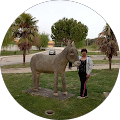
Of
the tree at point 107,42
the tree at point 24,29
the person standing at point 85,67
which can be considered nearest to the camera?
the person standing at point 85,67

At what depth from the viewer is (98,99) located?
4.88 metres

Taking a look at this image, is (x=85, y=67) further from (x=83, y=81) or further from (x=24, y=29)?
(x=24, y=29)

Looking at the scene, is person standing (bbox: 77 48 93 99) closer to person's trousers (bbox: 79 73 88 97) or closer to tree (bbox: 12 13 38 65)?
person's trousers (bbox: 79 73 88 97)

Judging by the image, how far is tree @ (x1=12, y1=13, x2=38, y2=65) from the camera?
12.7 meters

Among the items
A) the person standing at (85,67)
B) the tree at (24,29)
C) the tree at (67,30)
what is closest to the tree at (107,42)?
the person standing at (85,67)

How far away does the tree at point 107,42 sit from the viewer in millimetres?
9734

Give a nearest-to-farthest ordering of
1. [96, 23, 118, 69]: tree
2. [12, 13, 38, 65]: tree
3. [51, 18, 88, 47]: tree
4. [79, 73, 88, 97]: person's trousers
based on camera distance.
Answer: [79, 73, 88, 97]: person's trousers, [96, 23, 118, 69]: tree, [12, 13, 38, 65]: tree, [51, 18, 88, 47]: tree

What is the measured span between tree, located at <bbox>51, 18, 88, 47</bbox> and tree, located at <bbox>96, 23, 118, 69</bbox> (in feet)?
62.7

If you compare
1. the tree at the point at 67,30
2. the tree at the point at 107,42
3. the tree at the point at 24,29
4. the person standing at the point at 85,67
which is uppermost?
the tree at the point at 67,30

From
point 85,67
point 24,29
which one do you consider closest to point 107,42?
point 85,67

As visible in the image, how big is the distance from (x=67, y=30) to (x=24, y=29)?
19.5m

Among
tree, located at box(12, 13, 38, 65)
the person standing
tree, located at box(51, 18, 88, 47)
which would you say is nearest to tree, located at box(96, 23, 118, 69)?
the person standing

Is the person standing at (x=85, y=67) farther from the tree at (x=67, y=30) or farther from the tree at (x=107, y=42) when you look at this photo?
the tree at (x=67, y=30)

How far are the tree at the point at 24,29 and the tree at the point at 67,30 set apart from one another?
16.5 meters
